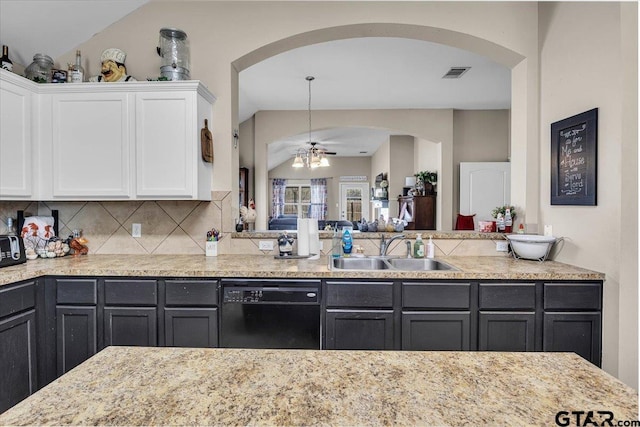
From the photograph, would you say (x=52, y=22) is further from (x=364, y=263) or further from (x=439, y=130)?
(x=439, y=130)

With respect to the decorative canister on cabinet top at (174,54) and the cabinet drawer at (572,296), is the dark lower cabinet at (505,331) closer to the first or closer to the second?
the cabinet drawer at (572,296)

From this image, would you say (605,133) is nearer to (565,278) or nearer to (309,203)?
(565,278)

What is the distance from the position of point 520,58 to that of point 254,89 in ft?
10.5

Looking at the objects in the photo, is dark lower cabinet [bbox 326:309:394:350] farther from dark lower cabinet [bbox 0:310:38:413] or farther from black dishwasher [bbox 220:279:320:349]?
dark lower cabinet [bbox 0:310:38:413]

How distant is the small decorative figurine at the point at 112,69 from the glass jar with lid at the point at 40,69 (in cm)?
29

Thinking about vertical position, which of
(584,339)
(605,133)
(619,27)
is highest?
(619,27)

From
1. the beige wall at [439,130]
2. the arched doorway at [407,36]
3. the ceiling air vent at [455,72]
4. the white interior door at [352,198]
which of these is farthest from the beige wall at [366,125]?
the white interior door at [352,198]

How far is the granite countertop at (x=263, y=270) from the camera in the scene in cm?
218

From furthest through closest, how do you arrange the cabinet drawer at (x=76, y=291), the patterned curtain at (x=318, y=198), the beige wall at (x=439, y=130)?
the patterned curtain at (x=318, y=198)
the beige wall at (x=439, y=130)
the cabinet drawer at (x=76, y=291)

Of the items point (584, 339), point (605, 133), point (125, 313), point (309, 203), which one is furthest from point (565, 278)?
point (309, 203)

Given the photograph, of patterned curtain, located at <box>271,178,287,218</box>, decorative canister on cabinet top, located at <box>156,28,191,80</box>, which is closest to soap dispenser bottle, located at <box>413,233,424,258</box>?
decorative canister on cabinet top, located at <box>156,28,191,80</box>

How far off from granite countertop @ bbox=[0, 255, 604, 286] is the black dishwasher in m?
0.07

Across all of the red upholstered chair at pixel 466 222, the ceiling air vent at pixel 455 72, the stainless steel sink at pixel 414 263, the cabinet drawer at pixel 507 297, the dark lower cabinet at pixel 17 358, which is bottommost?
the dark lower cabinet at pixel 17 358

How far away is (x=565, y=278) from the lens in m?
2.16
